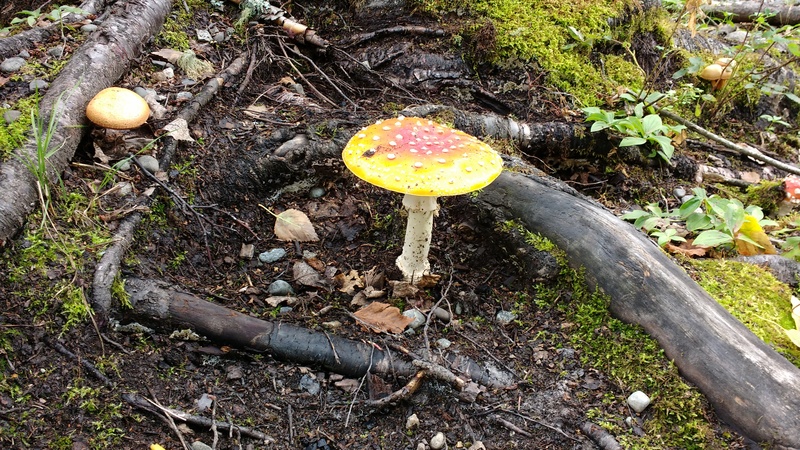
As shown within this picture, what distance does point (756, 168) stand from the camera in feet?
19.3

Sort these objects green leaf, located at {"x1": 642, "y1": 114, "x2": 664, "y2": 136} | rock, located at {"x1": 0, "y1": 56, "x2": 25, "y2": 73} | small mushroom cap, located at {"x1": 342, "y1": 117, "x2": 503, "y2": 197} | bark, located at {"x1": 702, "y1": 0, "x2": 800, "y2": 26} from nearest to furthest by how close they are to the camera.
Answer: small mushroom cap, located at {"x1": 342, "y1": 117, "x2": 503, "y2": 197} < rock, located at {"x1": 0, "y1": 56, "x2": 25, "y2": 73} < green leaf, located at {"x1": 642, "y1": 114, "x2": 664, "y2": 136} < bark, located at {"x1": 702, "y1": 0, "x2": 800, "y2": 26}

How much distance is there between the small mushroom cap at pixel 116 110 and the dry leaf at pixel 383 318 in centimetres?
198

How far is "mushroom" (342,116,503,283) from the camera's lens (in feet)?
8.84

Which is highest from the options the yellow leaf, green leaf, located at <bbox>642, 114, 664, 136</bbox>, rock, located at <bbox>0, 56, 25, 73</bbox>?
rock, located at <bbox>0, 56, 25, 73</bbox>

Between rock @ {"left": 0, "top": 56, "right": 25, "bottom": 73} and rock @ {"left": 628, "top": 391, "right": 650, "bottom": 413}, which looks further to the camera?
rock @ {"left": 0, "top": 56, "right": 25, "bottom": 73}

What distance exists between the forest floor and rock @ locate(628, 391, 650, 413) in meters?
0.04

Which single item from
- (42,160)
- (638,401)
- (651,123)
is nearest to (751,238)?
(651,123)

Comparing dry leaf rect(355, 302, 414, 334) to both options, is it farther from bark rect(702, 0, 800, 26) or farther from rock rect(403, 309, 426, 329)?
bark rect(702, 0, 800, 26)

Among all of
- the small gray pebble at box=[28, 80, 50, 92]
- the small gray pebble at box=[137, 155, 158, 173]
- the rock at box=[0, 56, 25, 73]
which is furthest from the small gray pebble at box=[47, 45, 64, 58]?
the small gray pebble at box=[137, 155, 158, 173]

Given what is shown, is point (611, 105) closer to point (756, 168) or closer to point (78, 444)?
point (756, 168)

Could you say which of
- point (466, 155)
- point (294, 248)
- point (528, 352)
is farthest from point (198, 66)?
point (528, 352)

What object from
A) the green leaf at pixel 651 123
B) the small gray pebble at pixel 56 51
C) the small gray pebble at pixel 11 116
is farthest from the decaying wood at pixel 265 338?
the green leaf at pixel 651 123

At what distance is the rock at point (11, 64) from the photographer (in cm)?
393

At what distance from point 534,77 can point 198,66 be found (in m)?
3.20
